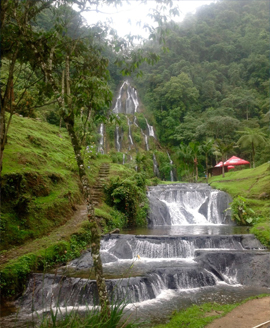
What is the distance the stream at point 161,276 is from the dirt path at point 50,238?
2.90 feet

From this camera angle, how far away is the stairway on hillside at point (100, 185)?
14206 millimetres

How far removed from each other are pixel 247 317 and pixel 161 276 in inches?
110

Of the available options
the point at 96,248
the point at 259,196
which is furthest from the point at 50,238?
the point at 259,196

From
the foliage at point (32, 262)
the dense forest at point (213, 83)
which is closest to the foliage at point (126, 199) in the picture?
the foliage at point (32, 262)

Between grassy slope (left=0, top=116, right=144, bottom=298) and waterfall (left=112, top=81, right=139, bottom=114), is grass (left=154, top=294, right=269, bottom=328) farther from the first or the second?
waterfall (left=112, top=81, right=139, bottom=114)

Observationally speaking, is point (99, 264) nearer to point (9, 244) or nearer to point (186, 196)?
point (9, 244)

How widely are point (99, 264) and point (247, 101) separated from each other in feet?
142

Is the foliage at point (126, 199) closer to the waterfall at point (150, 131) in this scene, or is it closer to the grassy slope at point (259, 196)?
the grassy slope at point (259, 196)

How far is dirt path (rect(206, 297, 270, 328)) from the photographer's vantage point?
466cm

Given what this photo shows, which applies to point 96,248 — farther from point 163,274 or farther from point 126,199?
point 126,199

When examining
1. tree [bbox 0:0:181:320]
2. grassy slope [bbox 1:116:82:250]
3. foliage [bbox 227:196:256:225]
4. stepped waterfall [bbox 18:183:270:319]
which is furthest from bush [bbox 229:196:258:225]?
tree [bbox 0:0:181:320]

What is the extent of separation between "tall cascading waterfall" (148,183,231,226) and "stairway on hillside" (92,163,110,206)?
11.3 ft

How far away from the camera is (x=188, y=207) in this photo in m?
17.9

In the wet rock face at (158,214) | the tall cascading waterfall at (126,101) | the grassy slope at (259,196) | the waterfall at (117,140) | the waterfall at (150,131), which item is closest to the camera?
the grassy slope at (259,196)
